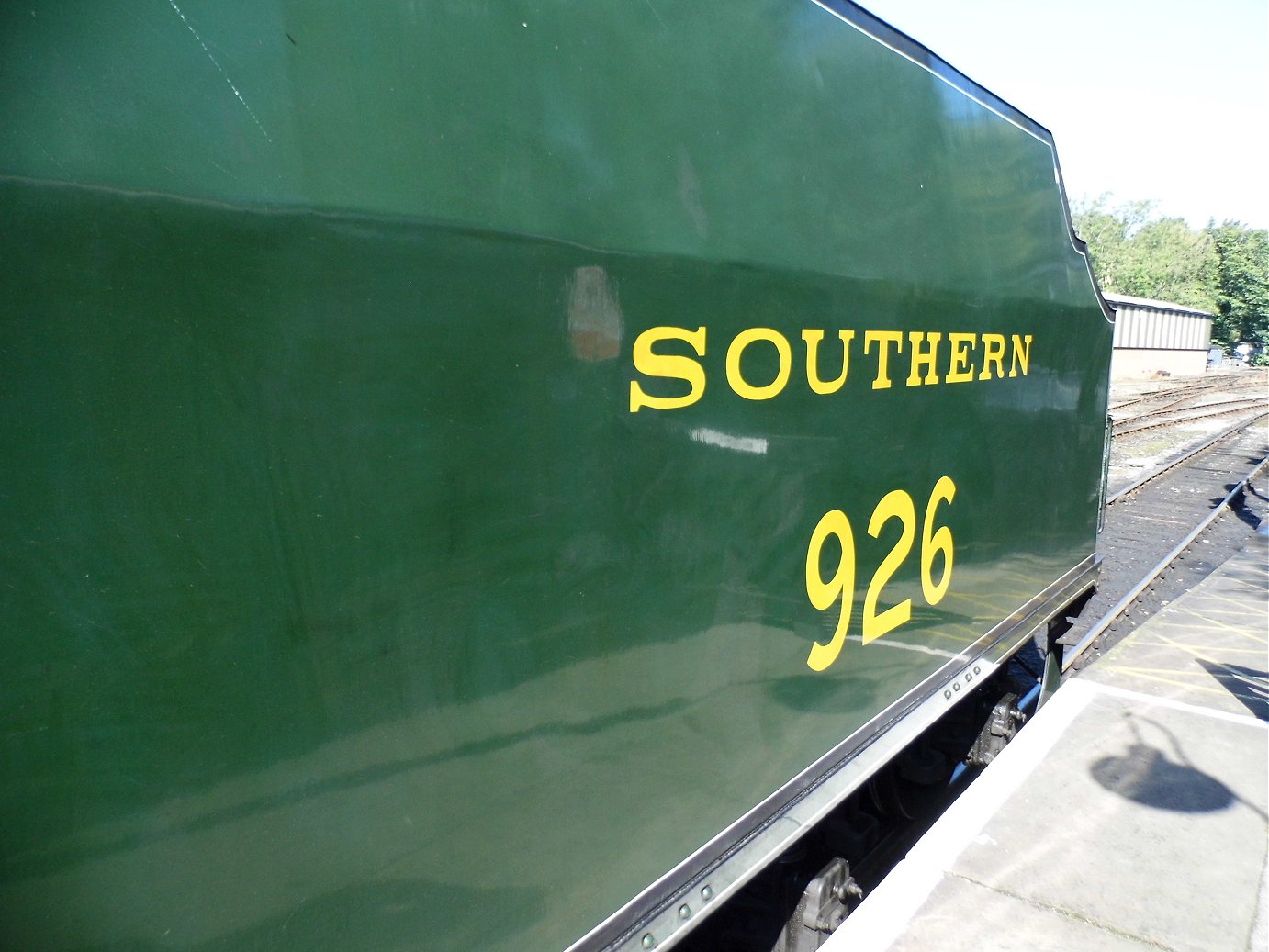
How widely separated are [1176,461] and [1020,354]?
60.6ft

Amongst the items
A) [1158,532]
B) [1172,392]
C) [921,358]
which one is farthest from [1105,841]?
[1172,392]

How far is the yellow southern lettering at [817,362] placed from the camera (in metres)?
2.35

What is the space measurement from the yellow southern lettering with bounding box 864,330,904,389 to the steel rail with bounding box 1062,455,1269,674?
474 cm

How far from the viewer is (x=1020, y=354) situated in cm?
384

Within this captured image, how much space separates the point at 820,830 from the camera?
11.1 feet

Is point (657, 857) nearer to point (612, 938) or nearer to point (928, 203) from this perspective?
point (612, 938)

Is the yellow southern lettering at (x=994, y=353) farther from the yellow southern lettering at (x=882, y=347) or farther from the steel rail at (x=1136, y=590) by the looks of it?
the steel rail at (x=1136, y=590)

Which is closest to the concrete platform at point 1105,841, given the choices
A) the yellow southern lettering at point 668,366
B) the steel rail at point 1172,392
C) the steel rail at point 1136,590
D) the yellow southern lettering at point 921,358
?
the steel rail at point 1136,590

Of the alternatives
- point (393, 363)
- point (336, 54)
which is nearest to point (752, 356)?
point (393, 363)

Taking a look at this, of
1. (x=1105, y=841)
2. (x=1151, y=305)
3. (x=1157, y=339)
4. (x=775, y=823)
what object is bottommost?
(x=1105, y=841)

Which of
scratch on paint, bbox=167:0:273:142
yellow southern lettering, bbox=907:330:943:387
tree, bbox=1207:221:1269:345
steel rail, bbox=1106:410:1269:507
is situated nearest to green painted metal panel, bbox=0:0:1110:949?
scratch on paint, bbox=167:0:273:142

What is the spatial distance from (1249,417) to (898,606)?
33.2 meters

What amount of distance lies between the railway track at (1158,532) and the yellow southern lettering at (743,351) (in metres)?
5.47

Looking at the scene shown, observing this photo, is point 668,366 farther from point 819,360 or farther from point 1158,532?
point 1158,532
